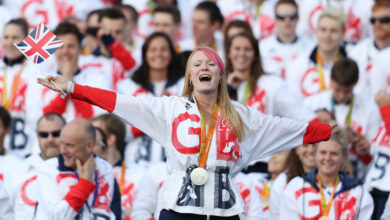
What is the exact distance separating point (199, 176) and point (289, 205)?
7.08 ft

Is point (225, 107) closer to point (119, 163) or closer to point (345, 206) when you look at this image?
point (345, 206)

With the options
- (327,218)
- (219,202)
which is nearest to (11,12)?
(327,218)

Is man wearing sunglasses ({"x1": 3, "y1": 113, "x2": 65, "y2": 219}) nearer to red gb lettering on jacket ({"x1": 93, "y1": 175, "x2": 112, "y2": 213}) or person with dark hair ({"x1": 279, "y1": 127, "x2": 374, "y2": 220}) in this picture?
red gb lettering on jacket ({"x1": 93, "y1": 175, "x2": 112, "y2": 213})

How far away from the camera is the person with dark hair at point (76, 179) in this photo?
25.2 ft

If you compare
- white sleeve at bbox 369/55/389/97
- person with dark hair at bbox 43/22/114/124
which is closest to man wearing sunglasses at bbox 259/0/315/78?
white sleeve at bbox 369/55/389/97

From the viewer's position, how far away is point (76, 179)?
7.84 meters

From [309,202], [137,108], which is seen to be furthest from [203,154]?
[309,202]

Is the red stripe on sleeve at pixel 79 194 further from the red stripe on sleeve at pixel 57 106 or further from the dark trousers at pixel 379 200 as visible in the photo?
the dark trousers at pixel 379 200

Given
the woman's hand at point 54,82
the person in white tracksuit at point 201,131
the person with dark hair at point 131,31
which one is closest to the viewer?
the woman's hand at point 54,82

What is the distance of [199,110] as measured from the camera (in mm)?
6387

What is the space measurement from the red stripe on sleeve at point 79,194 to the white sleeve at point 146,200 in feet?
2.82

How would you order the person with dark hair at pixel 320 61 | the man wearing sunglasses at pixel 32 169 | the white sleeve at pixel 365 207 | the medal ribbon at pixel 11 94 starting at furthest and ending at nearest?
the person with dark hair at pixel 320 61 → the medal ribbon at pixel 11 94 → the man wearing sunglasses at pixel 32 169 → the white sleeve at pixel 365 207

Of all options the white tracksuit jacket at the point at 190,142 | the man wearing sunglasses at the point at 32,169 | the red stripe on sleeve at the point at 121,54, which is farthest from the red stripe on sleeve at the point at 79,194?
the red stripe on sleeve at the point at 121,54

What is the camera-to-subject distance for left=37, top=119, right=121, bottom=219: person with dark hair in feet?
25.2
